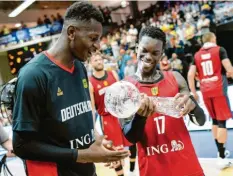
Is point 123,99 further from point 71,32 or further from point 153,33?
point 153,33

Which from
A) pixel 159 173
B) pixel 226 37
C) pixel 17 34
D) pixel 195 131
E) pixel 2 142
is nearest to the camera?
pixel 159 173

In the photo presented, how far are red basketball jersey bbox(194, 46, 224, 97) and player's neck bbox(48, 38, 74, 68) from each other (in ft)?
11.3

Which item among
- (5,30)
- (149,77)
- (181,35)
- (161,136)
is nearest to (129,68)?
(181,35)

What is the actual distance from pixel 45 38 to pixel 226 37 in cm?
931

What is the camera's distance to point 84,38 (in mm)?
1589

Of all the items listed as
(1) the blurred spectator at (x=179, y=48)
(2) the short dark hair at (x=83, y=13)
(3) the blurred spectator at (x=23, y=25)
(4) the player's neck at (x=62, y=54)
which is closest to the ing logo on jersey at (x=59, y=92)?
(4) the player's neck at (x=62, y=54)

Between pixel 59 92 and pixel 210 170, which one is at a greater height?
pixel 59 92

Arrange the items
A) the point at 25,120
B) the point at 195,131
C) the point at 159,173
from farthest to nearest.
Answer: the point at 195,131 < the point at 159,173 < the point at 25,120

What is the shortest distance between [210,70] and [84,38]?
3595mm

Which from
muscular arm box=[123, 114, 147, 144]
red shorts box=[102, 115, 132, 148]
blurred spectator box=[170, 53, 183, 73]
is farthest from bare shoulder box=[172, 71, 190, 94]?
blurred spectator box=[170, 53, 183, 73]

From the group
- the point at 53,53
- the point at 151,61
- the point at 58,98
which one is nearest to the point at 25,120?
the point at 58,98

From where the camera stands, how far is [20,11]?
18109 mm

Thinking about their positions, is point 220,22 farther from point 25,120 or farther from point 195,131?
point 25,120

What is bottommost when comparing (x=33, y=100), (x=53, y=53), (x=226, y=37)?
(x=226, y=37)
